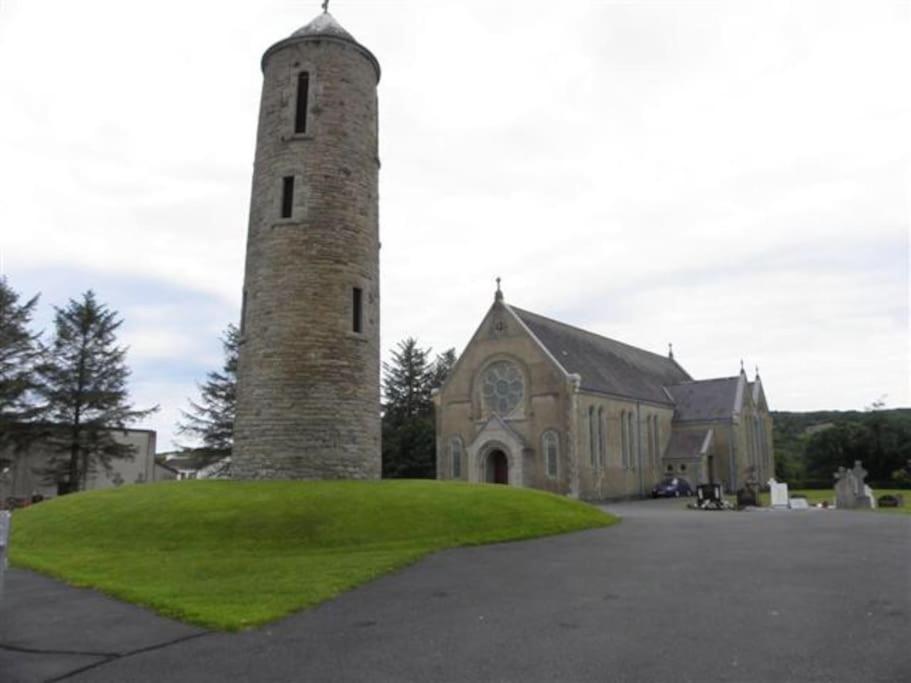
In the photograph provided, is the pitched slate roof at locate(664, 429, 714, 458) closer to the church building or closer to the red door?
the church building

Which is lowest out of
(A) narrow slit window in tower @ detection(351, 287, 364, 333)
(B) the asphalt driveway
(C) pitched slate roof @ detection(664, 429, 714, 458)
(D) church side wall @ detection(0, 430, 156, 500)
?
(B) the asphalt driveway

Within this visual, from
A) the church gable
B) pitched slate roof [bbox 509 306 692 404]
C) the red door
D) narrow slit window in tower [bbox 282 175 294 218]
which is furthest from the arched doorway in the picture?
narrow slit window in tower [bbox 282 175 294 218]

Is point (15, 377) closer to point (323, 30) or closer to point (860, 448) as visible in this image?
point (323, 30)

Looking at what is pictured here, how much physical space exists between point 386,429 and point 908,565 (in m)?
45.9

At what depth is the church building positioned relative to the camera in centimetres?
4006

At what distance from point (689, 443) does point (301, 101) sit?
3807cm

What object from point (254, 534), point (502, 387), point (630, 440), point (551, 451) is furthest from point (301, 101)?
point (630, 440)

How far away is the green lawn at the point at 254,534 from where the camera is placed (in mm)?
10656

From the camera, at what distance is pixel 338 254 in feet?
72.0

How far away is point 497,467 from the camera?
139ft

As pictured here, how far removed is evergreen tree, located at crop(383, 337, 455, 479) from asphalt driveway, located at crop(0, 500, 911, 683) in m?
40.4

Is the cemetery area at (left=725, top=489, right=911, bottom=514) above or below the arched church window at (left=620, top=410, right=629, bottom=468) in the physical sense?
below

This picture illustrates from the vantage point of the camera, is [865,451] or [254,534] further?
[865,451]

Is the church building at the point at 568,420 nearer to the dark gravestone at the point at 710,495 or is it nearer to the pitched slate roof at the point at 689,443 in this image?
the pitched slate roof at the point at 689,443
